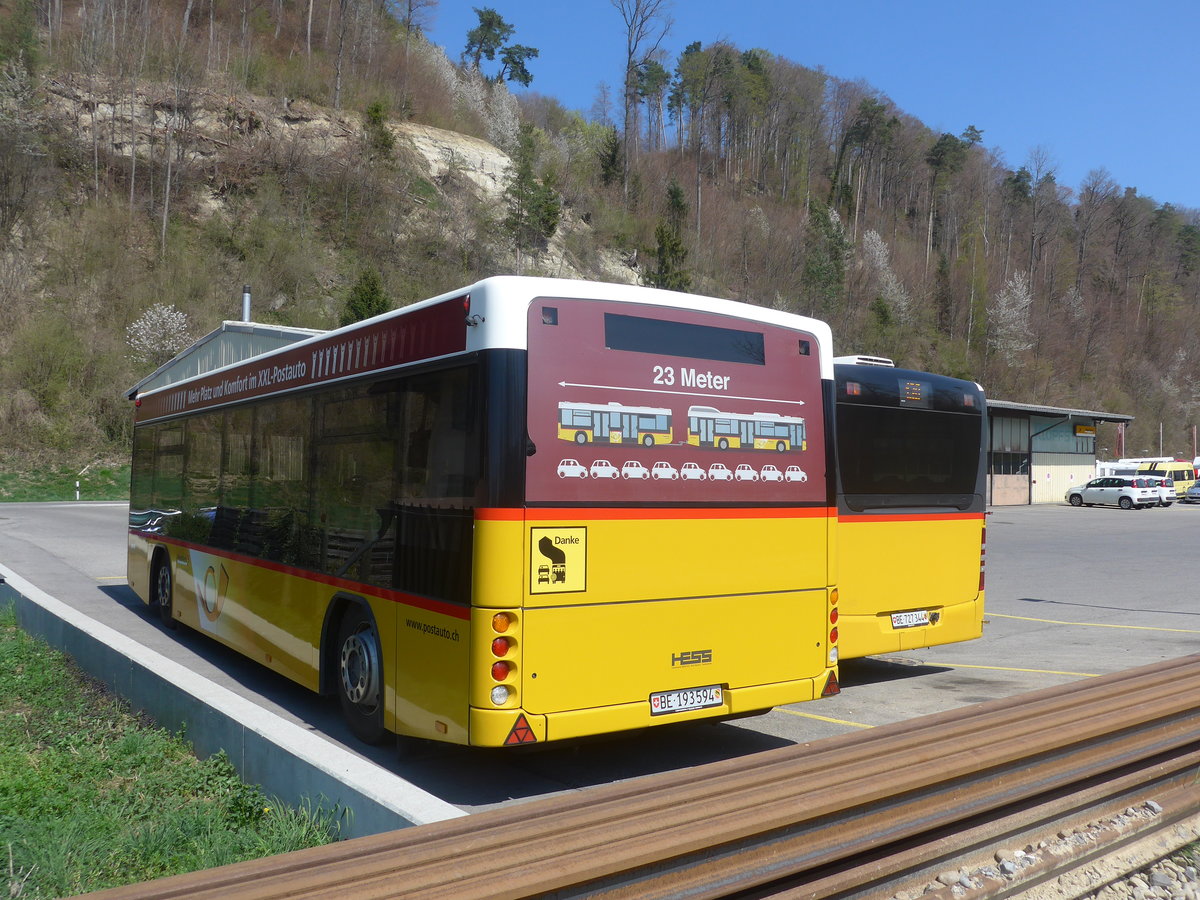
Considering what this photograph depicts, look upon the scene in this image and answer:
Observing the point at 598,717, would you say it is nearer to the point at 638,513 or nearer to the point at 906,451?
the point at 638,513

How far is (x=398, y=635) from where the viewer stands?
627 centimetres

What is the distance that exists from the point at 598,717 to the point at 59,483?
4330cm

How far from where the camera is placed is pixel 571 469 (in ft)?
19.0

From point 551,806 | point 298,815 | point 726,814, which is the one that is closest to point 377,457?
point 298,815

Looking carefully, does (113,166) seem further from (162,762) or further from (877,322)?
(162,762)

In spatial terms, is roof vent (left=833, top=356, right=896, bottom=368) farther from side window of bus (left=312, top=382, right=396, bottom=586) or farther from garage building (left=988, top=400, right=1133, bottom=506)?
garage building (left=988, top=400, right=1133, bottom=506)

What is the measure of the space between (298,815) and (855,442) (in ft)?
20.0

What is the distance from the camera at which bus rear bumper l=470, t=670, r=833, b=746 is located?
549cm

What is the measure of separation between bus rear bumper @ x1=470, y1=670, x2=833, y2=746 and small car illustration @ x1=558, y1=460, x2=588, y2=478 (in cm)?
132

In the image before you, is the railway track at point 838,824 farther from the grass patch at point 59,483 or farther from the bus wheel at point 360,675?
the grass patch at point 59,483

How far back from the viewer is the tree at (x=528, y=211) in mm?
62219

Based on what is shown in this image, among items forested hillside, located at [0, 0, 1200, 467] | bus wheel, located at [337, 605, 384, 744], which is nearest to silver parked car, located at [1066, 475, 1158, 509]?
forested hillside, located at [0, 0, 1200, 467]

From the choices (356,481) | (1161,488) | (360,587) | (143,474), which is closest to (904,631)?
(360,587)

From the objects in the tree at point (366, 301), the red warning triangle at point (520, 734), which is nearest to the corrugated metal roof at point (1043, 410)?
the tree at point (366, 301)
